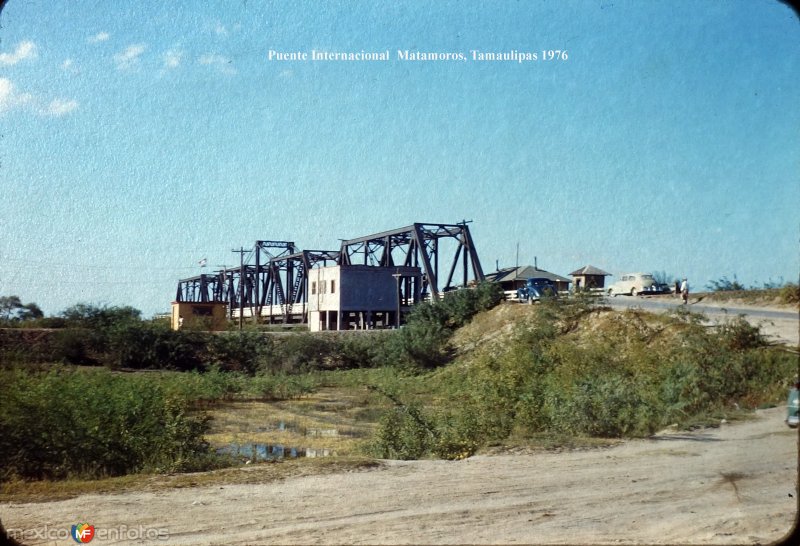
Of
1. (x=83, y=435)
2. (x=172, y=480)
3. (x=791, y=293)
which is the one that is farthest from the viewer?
(x=83, y=435)

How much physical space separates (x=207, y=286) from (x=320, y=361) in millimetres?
42972

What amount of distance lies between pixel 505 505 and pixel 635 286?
20.2m

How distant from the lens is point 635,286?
81.4 ft

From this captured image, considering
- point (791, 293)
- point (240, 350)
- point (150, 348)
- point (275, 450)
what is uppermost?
point (791, 293)

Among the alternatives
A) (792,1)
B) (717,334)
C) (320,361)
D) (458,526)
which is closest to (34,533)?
(458,526)

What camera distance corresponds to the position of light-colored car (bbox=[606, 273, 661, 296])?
2425 cm

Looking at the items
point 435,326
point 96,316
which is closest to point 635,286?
point 435,326

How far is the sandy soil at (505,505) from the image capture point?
5461 mm

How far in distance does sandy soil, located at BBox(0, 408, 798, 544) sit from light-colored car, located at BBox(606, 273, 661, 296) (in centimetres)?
1672

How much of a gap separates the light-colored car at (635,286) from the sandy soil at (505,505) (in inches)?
658

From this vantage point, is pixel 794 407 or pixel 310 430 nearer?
pixel 794 407

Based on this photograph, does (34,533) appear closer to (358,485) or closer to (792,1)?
(358,485)

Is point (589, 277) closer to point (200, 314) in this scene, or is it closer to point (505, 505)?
point (505, 505)

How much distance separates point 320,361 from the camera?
3012 centimetres
